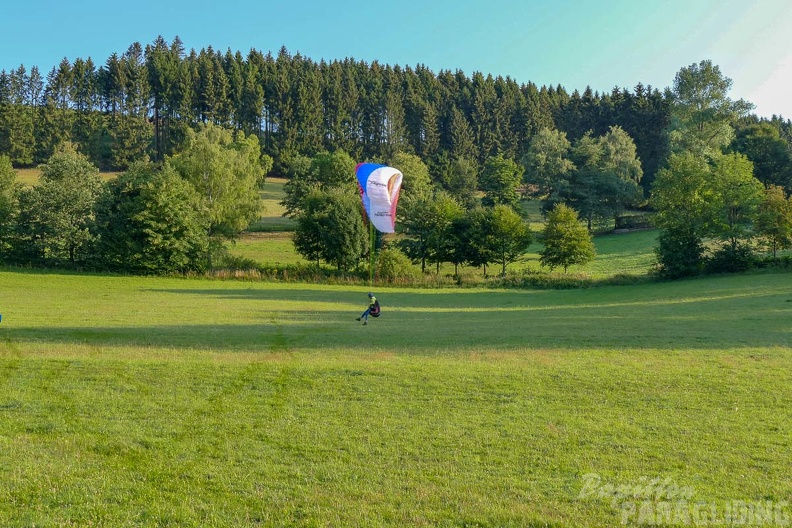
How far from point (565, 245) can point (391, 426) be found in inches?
2185

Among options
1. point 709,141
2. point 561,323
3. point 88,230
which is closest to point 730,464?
point 561,323

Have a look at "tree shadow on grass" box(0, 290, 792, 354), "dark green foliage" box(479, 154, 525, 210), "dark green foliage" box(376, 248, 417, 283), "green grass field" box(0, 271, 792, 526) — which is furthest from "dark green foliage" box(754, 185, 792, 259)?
"green grass field" box(0, 271, 792, 526)

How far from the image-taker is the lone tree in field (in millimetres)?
63281

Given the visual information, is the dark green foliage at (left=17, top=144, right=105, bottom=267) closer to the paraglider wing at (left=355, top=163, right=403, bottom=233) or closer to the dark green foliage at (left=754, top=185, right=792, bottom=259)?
the paraglider wing at (left=355, top=163, right=403, bottom=233)

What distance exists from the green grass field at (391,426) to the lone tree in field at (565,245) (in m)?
38.8

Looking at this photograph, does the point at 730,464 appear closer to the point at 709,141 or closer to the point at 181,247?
the point at 181,247

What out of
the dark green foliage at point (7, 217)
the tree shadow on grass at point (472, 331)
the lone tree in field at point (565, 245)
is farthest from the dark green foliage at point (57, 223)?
the lone tree in field at point (565, 245)

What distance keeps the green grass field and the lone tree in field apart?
38.8 m

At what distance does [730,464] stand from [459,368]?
8.20m

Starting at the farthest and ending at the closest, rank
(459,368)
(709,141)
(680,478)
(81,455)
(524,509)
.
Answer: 1. (709,141)
2. (459,368)
3. (81,455)
4. (680,478)
5. (524,509)

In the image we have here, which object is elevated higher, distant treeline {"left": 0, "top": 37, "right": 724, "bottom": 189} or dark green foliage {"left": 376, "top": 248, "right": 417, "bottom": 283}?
distant treeline {"left": 0, "top": 37, "right": 724, "bottom": 189}

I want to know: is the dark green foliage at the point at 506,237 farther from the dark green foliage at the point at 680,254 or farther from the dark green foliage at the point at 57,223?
Result: the dark green foliage at the point at 57,223

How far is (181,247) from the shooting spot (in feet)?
182

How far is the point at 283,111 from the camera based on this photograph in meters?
123
